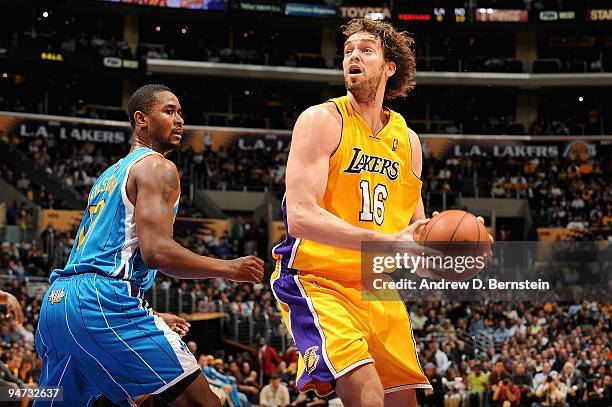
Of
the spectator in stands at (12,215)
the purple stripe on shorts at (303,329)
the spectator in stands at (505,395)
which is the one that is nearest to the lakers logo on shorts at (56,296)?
the purple stripe on shorts at (303,329)

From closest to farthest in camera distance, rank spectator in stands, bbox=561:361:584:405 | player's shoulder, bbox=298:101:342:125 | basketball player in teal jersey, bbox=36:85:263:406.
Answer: basketball player in teal jersey, bbox=36:85:263:406, player's shoulder, bbox=298:101:342:125, spectator in stands, bbox=561:361:584:405

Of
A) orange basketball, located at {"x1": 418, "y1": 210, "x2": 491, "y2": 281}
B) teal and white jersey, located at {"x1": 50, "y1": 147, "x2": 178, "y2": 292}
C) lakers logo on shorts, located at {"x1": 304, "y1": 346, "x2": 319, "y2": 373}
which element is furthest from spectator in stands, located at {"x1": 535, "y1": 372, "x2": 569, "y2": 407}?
teal and white jersey, located at {"x1": 50, "y1": 147, "x2": 178, "y2": 292}

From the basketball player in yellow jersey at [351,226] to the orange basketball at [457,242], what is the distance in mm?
141

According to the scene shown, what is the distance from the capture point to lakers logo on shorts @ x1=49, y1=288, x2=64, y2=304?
13.5 feet

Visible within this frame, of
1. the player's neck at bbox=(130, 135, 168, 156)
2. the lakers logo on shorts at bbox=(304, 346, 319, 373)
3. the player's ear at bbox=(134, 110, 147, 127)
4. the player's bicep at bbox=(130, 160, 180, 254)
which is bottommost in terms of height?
the lakers logo on shorts at bbox=(304, 346, 319, 373)

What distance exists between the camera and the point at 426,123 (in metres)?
34.6

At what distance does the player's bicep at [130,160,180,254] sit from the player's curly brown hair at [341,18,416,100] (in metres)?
1.44

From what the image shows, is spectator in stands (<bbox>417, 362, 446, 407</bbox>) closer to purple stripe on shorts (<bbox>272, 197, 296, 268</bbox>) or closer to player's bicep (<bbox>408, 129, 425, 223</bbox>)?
player's bicep (<bbox>408, 129, 425, 223</bbox>)

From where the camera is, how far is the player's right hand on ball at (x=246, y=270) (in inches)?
160

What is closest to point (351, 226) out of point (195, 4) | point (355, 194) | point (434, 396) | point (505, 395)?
point (355, 194)

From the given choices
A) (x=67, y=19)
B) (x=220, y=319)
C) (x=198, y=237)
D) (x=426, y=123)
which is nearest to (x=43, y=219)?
(x=198, y=237)

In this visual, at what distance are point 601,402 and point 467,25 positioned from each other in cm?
2328

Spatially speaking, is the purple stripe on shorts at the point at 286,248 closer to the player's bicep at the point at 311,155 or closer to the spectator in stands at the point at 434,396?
the player's bicep at the point at 311,155

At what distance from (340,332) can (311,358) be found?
0.64 feet
